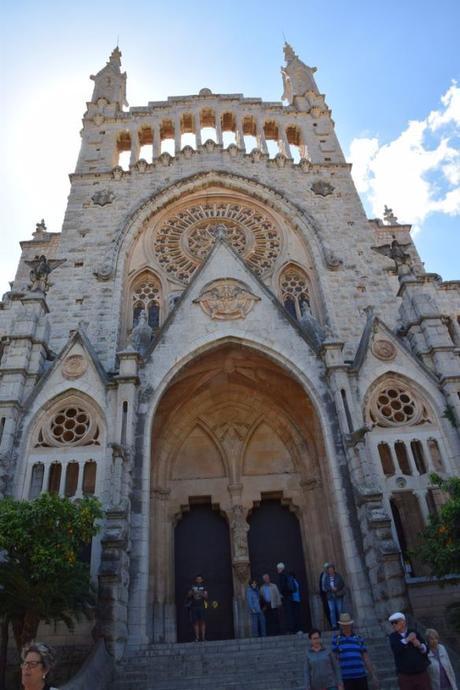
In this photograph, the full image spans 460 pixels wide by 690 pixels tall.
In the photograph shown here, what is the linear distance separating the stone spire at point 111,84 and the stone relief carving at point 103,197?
7.85 m

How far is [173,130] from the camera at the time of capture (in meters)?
25.5

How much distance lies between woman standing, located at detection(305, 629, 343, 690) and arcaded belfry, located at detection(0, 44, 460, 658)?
4.82m

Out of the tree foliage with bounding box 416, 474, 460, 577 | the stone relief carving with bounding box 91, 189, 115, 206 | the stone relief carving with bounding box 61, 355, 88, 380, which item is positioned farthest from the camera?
the stone relief carving with bounding box 91, 189, 115, 206

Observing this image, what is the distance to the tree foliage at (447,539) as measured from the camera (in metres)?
9.44

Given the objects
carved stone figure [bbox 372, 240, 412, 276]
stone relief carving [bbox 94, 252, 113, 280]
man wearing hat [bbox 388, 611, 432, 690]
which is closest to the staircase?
man wearing hat [bbox 388, 611, 432, 690]

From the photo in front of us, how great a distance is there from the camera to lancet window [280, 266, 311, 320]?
19.0m

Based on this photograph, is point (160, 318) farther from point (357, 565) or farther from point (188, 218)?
point (357, 565)

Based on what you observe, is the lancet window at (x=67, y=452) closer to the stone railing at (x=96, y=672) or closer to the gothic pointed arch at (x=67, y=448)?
the gothic pointed arch at (x=67, y=448)

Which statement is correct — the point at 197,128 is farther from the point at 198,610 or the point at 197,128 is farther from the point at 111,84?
the point at 198,610

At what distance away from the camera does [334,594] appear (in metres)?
11.2

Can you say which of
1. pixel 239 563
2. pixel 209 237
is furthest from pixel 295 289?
pixel 239 563

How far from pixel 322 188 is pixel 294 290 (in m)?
5.30

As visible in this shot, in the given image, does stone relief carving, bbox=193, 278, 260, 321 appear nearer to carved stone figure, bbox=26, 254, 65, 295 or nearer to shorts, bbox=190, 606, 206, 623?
carved stone figure, bbox=26, 254, 65, 295

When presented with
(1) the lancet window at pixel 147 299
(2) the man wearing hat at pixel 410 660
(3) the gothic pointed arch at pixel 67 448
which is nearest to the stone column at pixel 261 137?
(1) the lancet window at pixel 147 299
